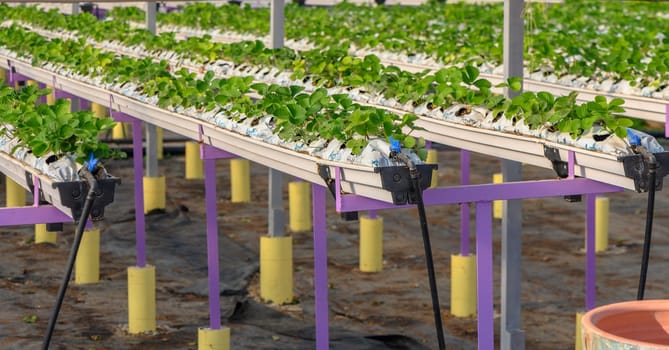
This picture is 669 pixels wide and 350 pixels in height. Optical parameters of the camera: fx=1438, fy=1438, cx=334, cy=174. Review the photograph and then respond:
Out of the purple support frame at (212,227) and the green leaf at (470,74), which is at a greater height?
the green leaf at (470,74)

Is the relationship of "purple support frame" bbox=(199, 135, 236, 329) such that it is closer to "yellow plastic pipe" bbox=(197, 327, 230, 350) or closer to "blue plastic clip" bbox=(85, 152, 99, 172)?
"yellow plastic pipe" bbox=(197, 327, 230, 350)

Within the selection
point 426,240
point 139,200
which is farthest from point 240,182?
point 426,240

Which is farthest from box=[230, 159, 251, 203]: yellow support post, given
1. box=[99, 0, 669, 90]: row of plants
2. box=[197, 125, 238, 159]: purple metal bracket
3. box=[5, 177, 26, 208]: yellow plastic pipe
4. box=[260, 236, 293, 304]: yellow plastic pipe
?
box=[197, 125, 238, 159]: purple metal bracket

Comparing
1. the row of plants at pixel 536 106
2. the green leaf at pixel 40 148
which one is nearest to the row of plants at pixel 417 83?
the row of plants at pixel 536 106

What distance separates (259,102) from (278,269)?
5.35m

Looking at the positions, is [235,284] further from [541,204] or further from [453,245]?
[541,204]

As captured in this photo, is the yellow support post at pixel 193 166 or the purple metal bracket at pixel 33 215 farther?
the yellow support post at pixel 193 166

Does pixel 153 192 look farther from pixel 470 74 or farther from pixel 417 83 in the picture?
pixel 470 74

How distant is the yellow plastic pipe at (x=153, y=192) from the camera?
2248cm

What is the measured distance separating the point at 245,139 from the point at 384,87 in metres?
2.79

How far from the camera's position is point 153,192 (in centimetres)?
2253

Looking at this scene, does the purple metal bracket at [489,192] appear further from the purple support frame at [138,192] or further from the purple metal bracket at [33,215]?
the purple support frame at [138,192]

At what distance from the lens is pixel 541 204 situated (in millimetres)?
23750

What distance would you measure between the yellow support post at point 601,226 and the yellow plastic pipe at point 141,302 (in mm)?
7210
